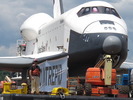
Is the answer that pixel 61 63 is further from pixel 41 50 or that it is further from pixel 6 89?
pixel 41 50

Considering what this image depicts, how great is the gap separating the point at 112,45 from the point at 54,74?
2.62 m

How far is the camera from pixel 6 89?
843 cm

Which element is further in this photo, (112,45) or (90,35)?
(90,35)

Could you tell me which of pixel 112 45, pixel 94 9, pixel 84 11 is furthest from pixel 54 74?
pixel 94 9

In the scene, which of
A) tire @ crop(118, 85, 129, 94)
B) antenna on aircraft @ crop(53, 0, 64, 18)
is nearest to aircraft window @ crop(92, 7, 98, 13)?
tire @ crop(118, 85, 129, 94)

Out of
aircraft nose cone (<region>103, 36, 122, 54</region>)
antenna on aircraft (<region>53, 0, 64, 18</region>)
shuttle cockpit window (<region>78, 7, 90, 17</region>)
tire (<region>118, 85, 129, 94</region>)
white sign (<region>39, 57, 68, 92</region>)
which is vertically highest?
antenna on aircraft (<region>53, 0, 64, 18</region>)

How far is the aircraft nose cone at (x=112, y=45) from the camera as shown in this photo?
1080cm

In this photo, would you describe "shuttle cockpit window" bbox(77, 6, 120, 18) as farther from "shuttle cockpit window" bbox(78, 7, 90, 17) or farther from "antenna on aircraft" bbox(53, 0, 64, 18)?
"antenna on aircraft" bbox(53, 0, 64, 18)

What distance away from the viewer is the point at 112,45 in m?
10.8

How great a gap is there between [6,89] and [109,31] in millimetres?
4460

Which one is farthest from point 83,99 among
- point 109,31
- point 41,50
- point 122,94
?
point 41,50

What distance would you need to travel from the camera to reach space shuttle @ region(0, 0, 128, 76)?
11.3m

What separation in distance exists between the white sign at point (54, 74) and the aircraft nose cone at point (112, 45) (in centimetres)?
232

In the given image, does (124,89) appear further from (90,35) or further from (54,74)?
(90,35)
